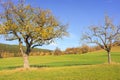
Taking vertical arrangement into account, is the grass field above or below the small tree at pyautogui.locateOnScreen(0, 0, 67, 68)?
below

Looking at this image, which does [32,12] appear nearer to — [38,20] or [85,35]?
[38,20]

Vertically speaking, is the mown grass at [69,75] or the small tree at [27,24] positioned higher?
the small tree at [27,24]

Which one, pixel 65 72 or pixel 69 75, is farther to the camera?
pixel 65 72

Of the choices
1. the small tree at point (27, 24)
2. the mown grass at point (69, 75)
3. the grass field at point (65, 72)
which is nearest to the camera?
the mown grass at point (69, 75)

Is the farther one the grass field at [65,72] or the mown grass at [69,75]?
the grass field at [65,72]

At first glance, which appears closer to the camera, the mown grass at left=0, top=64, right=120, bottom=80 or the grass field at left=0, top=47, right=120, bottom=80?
the mown grass at left=0, top=64, right=120, bottom=80

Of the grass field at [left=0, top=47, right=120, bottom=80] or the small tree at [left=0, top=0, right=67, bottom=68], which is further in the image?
the small tree at [left=0, top=0, right=67, bottom=68]

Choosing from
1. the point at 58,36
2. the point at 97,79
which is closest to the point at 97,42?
the point at 58,36

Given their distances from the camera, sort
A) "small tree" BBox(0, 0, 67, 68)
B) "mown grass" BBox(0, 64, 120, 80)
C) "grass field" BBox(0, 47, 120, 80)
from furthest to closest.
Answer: "small tree" BBox(0, 0, 67, 68)
"grass field" BBox(0, 47, 120, 80)
"mown grass" BBox(0, 64, 120, 80)

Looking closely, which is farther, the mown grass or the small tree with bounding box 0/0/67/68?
the small tree with bounding box 0/0/67/68

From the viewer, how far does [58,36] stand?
52.1m

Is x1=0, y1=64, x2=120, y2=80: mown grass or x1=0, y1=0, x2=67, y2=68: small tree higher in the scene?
x1=0, y1=0, x2=67, y2=68: small tree

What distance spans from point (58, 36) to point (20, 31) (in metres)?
7.40

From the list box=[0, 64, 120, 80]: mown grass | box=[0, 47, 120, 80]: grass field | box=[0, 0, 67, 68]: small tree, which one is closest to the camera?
box=[0, 64, 120, 80]: mown grass
